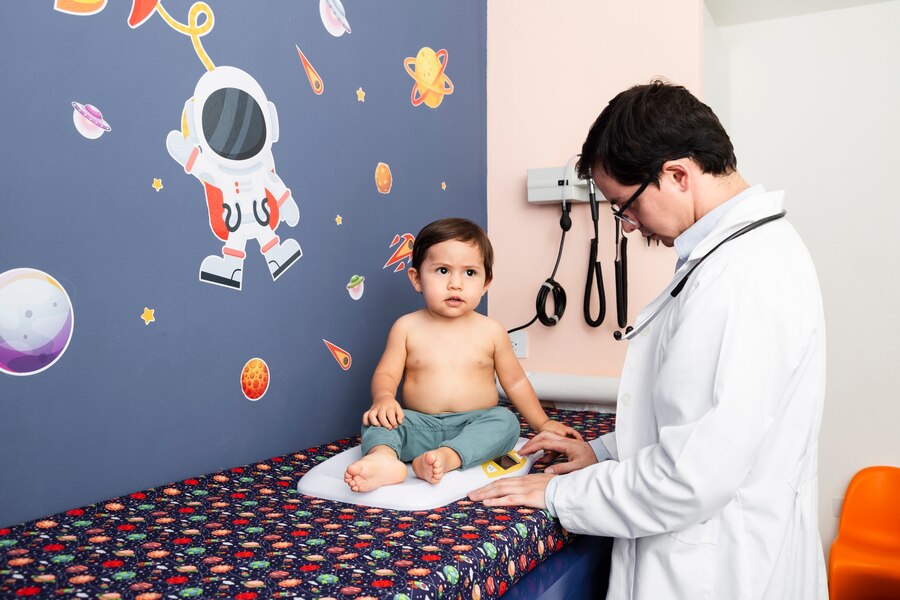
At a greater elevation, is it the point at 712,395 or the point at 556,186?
the point at 556,186

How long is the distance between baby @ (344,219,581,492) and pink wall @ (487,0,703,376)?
743 millimetres

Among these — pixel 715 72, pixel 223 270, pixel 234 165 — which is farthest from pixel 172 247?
pixel 715 72

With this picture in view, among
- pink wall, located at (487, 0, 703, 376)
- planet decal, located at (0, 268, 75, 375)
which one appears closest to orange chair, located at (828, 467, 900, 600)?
pink wall, located at (487, 0, 703, 376)

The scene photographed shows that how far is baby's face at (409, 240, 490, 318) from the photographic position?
1713 millimetres

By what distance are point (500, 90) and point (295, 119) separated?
1094mm

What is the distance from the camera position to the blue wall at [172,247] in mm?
1192

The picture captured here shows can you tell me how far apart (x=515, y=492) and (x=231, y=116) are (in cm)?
94

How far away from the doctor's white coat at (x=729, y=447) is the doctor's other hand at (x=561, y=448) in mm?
275

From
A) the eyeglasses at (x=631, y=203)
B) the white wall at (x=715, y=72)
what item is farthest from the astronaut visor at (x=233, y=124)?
the white wall at (x=715, y=72)

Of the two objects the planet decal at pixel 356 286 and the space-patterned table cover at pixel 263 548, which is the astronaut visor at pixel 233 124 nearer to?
the planet decal at pixel 356 286

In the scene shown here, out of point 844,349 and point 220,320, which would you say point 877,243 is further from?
point 220,320

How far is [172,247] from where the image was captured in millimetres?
A: 1417

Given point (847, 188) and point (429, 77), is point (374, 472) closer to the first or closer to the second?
point (429, 77)

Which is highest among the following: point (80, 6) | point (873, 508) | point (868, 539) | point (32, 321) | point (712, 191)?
point (80, 6)
